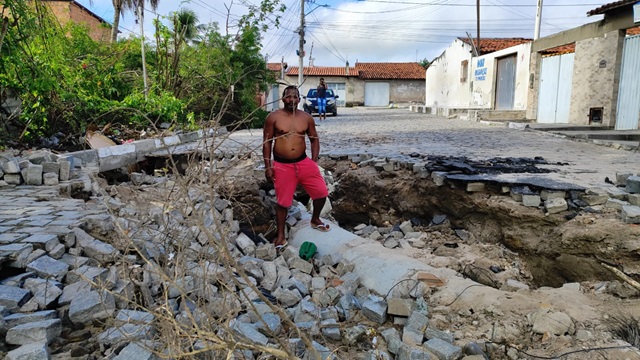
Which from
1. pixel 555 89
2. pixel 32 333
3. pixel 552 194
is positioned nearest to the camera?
pixel 32 333

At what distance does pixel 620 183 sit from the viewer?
14.3 ft

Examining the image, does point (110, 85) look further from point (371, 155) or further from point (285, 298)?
point (285, 298)

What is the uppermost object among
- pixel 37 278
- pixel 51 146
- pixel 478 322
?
pixel 51 146

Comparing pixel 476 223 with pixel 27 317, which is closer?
pixel 27 317

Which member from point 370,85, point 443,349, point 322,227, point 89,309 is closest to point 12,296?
point 89,309

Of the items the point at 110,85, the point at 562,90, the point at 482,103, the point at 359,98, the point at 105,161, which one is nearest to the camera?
the point at 105,161

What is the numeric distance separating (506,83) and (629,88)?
302 inches

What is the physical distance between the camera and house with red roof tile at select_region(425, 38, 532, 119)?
15.8m

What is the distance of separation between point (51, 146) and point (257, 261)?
443cm

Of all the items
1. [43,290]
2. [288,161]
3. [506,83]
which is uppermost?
[506,83]

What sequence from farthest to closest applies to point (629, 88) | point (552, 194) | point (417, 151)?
point (629, 88) < point (417, 151) < point (552, 194)

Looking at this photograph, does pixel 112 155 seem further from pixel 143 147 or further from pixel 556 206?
pixel 556 206

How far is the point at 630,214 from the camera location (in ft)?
11.8

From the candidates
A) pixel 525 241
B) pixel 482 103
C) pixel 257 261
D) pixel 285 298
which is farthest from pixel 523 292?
pixel 482 103
